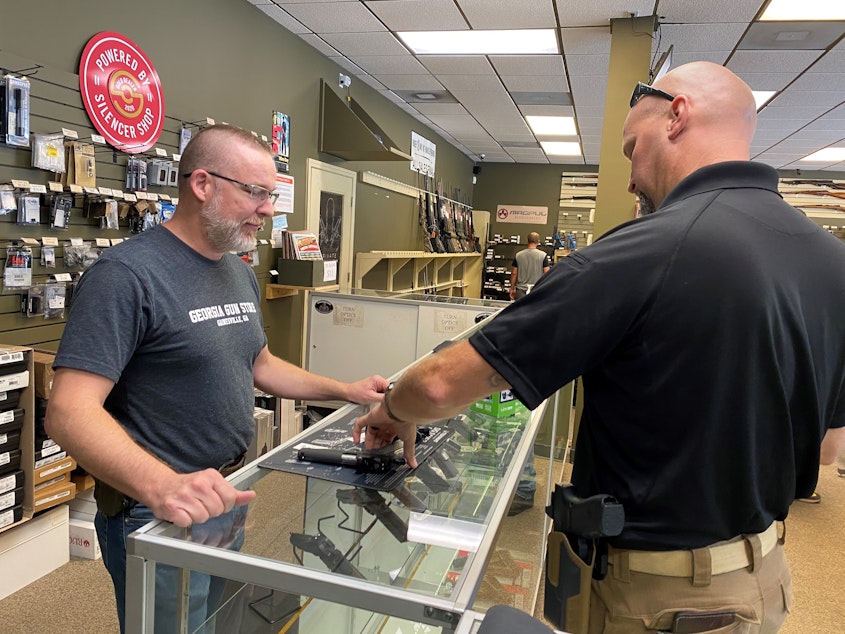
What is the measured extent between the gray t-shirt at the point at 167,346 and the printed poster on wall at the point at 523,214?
9947 mm

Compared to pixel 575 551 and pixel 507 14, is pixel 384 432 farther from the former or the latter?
pixel 507 14

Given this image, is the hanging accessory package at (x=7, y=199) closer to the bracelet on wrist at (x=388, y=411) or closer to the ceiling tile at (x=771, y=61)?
the bracelet on wrist at (x=388, y=411)

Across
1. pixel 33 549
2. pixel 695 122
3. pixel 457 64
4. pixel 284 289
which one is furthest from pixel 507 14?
pixel 33 549

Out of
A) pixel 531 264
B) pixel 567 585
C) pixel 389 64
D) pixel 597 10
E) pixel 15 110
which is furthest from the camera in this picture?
pixel 531 264

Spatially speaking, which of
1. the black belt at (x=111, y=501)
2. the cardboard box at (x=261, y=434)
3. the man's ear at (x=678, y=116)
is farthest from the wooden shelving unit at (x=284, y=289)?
the man's ear at (x=678, y=116)

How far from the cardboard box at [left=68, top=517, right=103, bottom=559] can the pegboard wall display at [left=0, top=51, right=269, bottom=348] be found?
856 mm

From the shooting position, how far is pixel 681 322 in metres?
0.92

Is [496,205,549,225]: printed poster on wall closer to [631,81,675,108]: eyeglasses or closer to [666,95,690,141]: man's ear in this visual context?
[631,81,675,108]: eyeglasses

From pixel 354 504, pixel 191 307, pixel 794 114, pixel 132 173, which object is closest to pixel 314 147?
pixel 132 173

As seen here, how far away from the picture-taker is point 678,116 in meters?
1.10

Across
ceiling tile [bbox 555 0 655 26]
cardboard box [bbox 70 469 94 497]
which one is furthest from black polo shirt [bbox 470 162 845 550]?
ceiling tile [bbox 555 0 655 26]

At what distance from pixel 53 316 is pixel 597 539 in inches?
104

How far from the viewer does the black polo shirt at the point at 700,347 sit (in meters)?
0.91

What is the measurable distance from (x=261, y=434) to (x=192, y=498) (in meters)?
2.69
